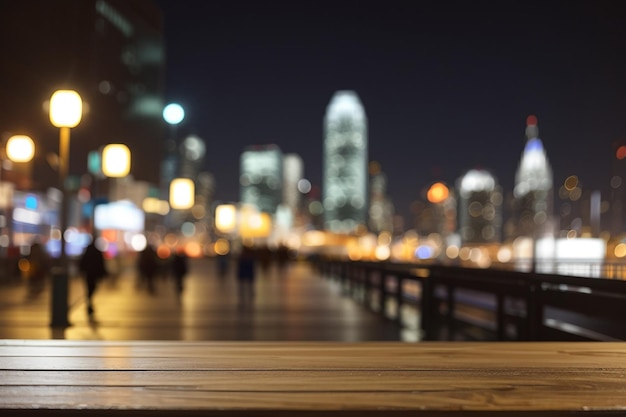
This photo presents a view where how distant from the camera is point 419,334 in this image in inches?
527

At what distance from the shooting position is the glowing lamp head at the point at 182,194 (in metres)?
35.3

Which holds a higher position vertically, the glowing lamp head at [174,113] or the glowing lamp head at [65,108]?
the glowing lamp head at [174,113]

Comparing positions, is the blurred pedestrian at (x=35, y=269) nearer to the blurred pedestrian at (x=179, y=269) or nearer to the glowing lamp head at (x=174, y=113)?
the blurred pedestrian at (x=179, y=269)

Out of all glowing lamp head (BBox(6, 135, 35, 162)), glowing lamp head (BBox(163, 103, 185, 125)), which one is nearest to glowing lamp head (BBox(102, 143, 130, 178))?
glowing lamp head (BBox(6, 135, 35, 162))

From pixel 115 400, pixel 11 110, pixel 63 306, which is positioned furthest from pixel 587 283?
pixel 11 110

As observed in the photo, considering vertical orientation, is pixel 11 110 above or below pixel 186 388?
above

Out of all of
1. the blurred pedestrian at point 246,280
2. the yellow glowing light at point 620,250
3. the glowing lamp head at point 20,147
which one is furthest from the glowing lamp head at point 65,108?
the yellow glowing light at point 620,250

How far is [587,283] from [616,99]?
9.63m

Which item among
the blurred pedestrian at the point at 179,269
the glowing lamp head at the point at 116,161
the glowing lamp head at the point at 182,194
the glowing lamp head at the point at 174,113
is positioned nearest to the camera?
the glowing lamp head at the point at 174,113

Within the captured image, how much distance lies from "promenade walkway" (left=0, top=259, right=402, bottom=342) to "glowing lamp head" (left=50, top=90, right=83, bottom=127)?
12.1ft

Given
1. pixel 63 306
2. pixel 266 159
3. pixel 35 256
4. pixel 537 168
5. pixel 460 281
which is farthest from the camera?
pixel 266 159

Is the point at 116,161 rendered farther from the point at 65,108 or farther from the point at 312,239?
the point at 312,239

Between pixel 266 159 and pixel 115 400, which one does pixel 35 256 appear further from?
pixel 266 159

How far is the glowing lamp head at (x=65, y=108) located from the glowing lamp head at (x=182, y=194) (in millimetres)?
20153
